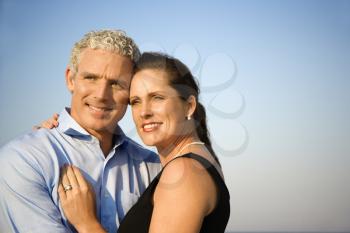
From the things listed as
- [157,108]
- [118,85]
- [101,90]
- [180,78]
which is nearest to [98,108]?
[101,90]

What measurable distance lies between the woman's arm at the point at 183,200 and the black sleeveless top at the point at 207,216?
72mm

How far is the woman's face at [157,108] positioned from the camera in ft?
11.2

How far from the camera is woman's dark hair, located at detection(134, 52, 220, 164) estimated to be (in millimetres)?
3465

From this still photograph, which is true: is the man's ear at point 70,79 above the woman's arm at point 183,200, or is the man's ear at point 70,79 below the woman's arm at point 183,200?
above

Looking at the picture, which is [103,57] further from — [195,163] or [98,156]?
[195,163]

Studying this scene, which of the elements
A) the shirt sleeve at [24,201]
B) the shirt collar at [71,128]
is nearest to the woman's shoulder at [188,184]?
the shirt sleeve at [24,201]

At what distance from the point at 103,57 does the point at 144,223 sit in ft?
5.01

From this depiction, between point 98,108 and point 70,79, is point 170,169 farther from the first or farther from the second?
point 70,79

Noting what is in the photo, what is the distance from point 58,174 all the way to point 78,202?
276mm

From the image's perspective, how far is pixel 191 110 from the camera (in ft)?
11.9

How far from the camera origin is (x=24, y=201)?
298 centimetres

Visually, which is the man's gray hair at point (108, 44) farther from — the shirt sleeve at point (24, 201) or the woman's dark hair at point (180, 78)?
the shirt sleeve at point (24, 201)

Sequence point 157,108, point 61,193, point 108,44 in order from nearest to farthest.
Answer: point 61,193 < point 157,108 < point 108,44

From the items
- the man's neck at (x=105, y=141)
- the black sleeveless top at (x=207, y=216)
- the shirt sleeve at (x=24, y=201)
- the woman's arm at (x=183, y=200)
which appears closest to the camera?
the woman's arm at (x=183, y=200)
